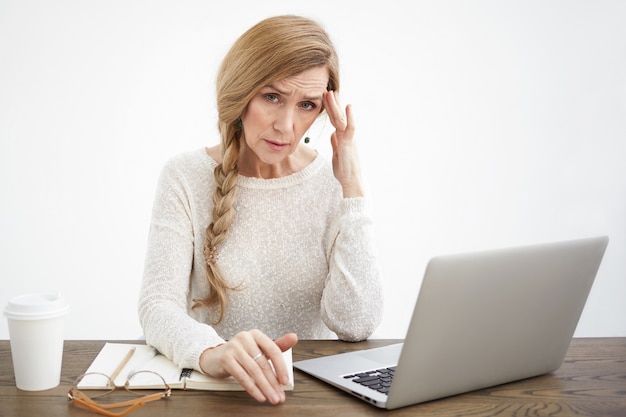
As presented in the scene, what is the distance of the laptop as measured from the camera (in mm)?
1057

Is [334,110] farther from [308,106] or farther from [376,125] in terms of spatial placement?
[376,125]

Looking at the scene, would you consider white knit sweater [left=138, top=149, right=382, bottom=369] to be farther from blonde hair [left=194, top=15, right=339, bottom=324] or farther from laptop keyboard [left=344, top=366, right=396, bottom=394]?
laptop keyboard [left=344, top=366, right=396, bottom=394]

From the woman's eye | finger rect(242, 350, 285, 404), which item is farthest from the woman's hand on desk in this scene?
the woman's eye

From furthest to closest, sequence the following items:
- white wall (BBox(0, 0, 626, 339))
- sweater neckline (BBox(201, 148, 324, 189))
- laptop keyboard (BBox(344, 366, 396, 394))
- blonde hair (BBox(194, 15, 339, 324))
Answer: white wall (BBox(0, 0, 626, 339)) → sweater neckline (BBox(201, 148, 324, 189)) → blonde hair (BBox(194, 15, 339, 324)) → laptop keyboard (BBox(344, 366, 396, 394))

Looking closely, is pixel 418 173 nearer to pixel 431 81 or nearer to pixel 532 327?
pixel 431 81

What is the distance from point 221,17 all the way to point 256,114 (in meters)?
1.93

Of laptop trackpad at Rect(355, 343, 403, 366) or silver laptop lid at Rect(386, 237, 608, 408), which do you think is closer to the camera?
silver laptop lid at Rect(386, 237, 608, 408)

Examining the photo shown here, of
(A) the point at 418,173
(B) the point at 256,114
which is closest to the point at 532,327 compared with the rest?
(B) the point at 256,114

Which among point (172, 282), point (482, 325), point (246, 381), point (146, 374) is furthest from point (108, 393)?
point (482, 325)

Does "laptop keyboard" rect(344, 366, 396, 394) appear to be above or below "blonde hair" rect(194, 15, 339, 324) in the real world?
below

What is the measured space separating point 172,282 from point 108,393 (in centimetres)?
49

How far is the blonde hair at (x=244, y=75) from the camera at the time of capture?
5.56 feet

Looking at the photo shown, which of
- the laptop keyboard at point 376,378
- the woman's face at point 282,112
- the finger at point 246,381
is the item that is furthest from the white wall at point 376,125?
the finger at point 246,381

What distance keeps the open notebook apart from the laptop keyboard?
12cm
